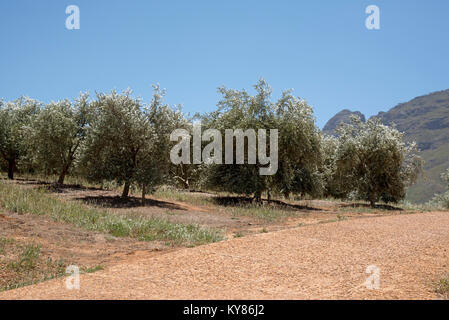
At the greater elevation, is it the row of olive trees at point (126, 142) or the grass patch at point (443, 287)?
the row of olive trees at point (126, 142)

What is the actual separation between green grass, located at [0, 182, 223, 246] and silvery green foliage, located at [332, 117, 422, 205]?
1864 centimetres

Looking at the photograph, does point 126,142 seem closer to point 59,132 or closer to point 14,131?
point 59,132

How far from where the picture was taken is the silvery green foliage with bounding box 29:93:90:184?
25422mm

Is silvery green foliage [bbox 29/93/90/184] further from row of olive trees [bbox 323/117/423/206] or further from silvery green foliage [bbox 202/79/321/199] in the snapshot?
row of olive trees [bbox 323/117/423/206]

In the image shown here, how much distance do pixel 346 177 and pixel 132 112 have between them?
54.9 feet

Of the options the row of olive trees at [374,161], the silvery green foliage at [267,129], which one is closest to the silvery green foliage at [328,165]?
the row of olive trees at [374,161]

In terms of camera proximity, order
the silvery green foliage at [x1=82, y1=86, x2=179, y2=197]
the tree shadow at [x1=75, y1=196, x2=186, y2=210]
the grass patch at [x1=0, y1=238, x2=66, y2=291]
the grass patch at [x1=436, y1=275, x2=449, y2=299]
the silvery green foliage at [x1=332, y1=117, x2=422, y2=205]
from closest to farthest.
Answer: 1. the grass patch at [x1=436, y1=275, x2=449, y2=299]
2. the grass patch at [x1=0, y1=238, x2=66, y2=291]
3. the tree shadow at [x1=75, y1=196, x2=186, y2=210]
4. the silvery green foliage at [x1=82, y1=86, x2=179, y2=197]
5. the silvery green foliage at [x1=332, y1=117, x2=422, y2=205]

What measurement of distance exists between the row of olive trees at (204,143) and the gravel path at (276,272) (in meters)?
11.7

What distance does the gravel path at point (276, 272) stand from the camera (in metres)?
5.78

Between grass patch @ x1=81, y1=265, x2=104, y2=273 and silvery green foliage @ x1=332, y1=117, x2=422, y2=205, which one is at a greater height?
silvery green foliage @ x1=332, y1=117, x2=422, y2=205

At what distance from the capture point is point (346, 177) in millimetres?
28641

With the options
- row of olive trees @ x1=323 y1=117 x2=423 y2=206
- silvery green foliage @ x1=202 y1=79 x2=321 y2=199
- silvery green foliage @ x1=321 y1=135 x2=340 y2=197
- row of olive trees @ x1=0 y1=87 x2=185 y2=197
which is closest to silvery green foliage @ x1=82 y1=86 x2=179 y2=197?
row of olive trees @ x1=0 y1=87 x2=185 y2=197

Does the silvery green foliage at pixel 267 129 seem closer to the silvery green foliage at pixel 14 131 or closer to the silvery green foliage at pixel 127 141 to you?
the silvery green foliage at pixel 127 141

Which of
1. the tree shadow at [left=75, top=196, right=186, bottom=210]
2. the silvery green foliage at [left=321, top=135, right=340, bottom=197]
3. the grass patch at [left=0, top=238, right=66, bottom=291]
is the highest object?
the silvery green foliage at [left=321, top=135, right=340, bottom=197]
